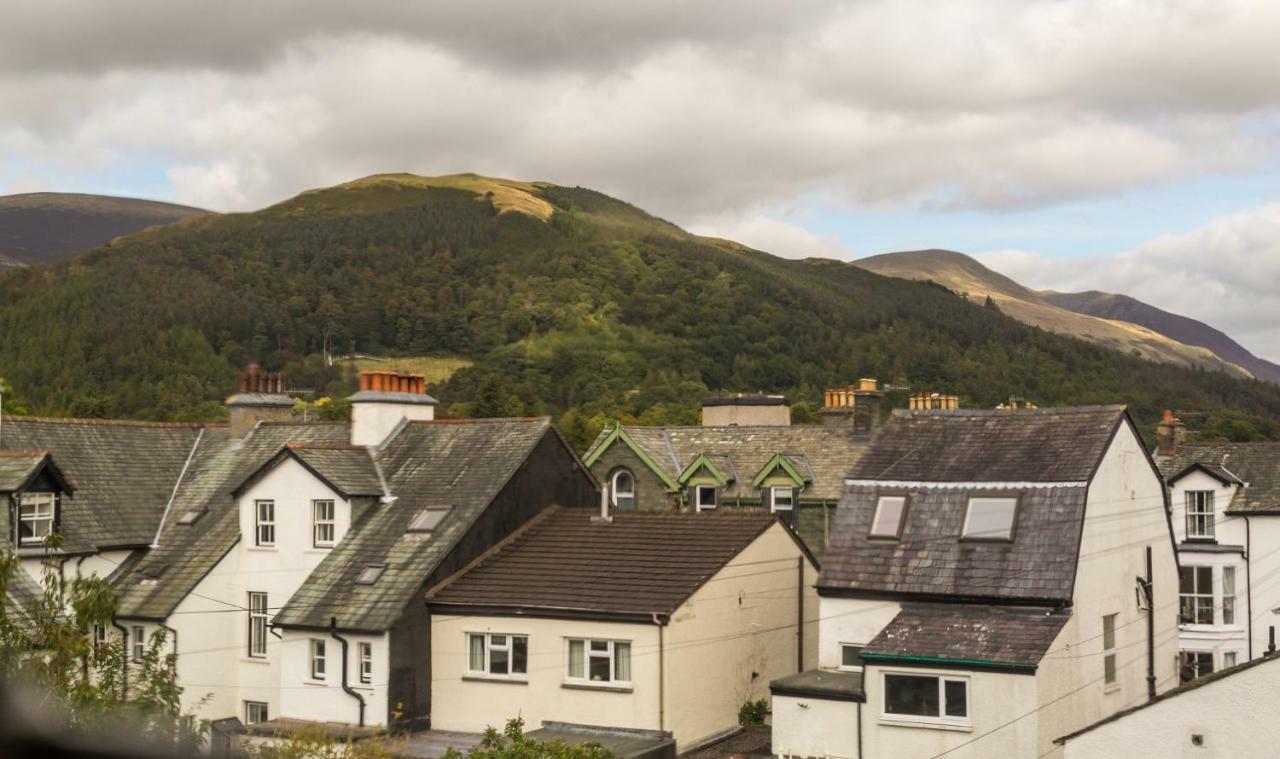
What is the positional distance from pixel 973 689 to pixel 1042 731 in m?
1.55

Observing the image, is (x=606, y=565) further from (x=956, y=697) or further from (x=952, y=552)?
(x=956, y=697)

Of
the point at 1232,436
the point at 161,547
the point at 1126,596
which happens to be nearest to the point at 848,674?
the point at 1126,596

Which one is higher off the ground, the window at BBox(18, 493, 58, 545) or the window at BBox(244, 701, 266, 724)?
the window at BBox(18, 493, 58, 545)

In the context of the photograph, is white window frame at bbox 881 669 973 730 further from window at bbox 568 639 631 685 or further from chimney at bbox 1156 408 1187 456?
chimney at bbox 1156 408 1187 456

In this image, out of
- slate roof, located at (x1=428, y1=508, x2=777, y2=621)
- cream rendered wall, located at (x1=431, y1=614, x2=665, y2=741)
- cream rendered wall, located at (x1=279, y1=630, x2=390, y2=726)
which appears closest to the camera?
cream rendered wall, located at (x1=431, y1=614, x2=665, y2=741)

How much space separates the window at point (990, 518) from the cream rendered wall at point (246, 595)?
53.5 ft

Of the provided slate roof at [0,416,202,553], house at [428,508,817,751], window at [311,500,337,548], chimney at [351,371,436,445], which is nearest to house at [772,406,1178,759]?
house at [428,508,817,751]

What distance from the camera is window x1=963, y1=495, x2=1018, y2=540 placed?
94.5ft

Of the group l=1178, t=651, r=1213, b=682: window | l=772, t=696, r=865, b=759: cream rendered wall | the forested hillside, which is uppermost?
the forested hillside

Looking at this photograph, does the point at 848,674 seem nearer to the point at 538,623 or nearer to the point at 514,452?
the point at 538,623

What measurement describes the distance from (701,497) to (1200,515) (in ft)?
58.3

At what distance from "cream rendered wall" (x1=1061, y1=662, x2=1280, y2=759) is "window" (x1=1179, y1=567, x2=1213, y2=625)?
26.7 m

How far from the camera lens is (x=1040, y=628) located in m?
26.9

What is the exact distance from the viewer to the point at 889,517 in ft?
99.5
